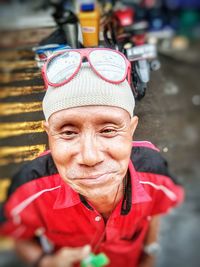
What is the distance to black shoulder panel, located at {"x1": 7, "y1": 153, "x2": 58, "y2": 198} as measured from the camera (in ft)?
3.27

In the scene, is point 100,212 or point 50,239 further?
point 50,239

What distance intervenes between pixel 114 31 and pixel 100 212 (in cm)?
51

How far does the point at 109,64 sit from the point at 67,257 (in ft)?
1.86

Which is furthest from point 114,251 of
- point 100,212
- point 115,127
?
point 115,127

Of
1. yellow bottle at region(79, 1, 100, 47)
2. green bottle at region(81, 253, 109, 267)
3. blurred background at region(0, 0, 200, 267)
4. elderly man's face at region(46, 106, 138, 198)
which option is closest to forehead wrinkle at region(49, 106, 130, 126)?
elderly man's face at region(46, 106, 138, 198)

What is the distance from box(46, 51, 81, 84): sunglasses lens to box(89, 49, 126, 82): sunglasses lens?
0.04 metres

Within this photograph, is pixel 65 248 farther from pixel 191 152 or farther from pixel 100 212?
pixel 191 152

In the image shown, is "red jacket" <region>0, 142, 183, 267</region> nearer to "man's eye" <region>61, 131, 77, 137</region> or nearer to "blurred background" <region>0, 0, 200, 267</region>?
"blurred background" <region>0, 0, 200, 267</region>

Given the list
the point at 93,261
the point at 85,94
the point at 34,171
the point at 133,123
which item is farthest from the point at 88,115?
the point at 93,261

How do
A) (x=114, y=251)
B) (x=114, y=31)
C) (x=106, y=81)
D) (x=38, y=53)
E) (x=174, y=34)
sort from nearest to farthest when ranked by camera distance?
(x=106, y=81)
(x=38, y=53)
(x=114, y=31)
(x=114, y=251)
(x=174, y=34)

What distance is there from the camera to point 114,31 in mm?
1100

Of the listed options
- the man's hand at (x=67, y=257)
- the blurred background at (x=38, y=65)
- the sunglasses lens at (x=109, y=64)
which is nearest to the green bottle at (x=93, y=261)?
the man's hand at (x=67, y=257)

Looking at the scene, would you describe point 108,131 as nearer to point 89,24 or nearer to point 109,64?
point 109,64

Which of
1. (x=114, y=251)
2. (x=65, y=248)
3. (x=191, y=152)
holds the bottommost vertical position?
(x=191, y=152)
